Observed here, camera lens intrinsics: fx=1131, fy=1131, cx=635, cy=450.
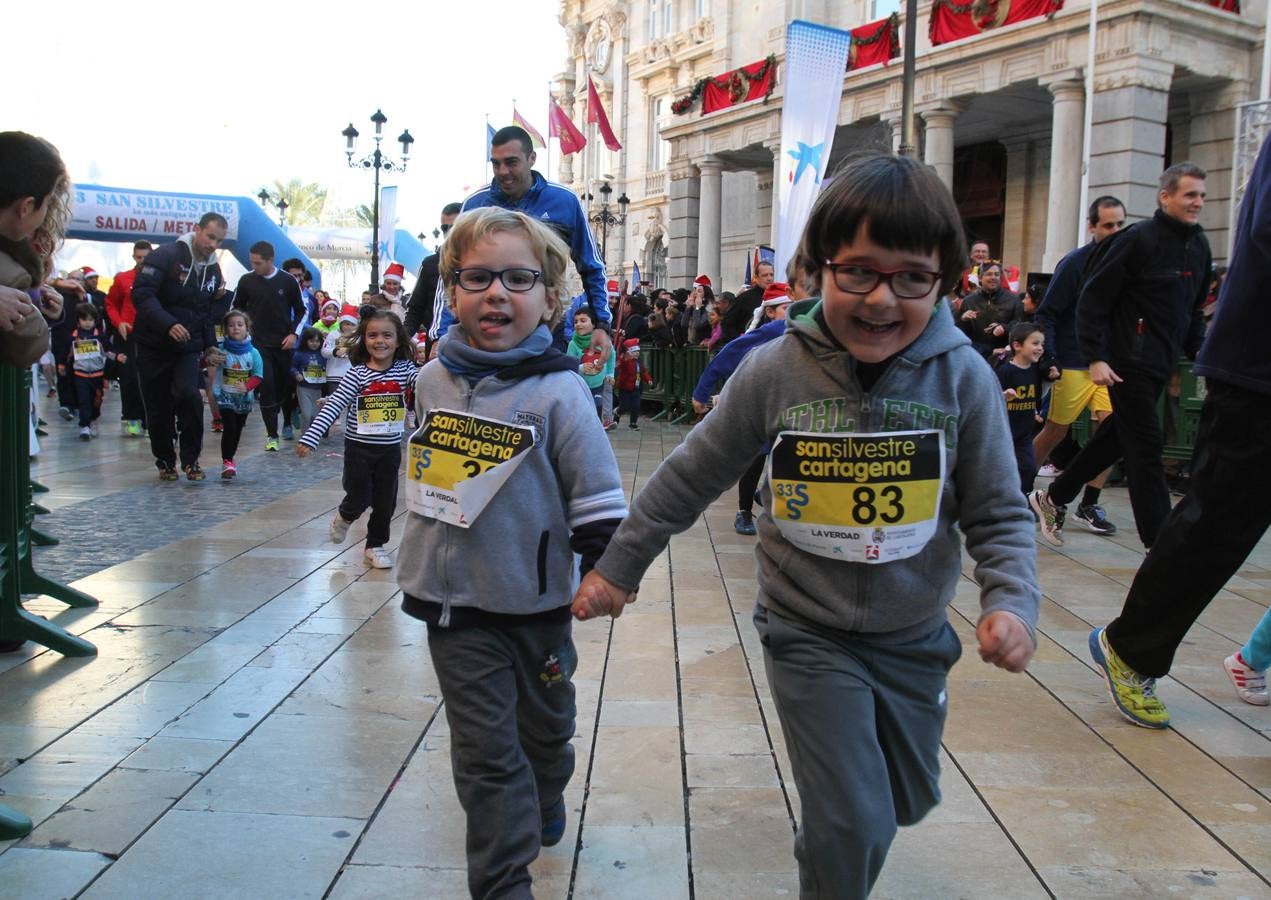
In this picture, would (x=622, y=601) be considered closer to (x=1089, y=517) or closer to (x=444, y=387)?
(x=444, y=387)

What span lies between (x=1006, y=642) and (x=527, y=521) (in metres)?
1.06

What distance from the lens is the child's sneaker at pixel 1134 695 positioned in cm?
370

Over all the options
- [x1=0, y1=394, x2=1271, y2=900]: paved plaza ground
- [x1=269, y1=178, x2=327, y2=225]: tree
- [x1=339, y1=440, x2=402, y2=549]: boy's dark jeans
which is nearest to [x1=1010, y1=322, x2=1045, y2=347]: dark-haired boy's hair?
[x1=0, y1=394, x2=1271, y2=900]: paved plaza ground

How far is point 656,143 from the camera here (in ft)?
145

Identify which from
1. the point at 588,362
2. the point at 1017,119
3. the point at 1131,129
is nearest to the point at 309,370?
the point at 588,362

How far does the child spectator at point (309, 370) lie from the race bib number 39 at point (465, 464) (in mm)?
10689

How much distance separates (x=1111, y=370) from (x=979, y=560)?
3.92 m

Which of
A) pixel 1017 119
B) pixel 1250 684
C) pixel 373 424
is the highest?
pixel 1017 119

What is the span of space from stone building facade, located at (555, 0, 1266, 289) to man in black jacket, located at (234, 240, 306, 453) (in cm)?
622

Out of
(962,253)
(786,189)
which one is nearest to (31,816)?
(962,253)

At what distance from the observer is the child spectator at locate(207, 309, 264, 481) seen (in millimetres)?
9672

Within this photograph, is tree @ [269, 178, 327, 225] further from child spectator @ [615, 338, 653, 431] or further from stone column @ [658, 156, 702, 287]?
child spectator @ [615, 338, 653, 431]

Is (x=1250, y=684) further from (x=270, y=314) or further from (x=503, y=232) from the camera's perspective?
(x=270, y=314)

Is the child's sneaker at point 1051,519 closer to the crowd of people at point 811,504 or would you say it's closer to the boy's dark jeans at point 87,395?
the crowd of people at point 811,504
